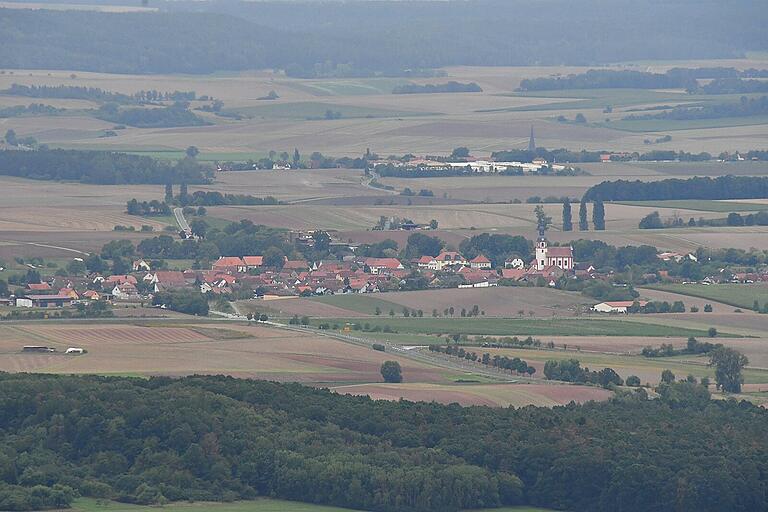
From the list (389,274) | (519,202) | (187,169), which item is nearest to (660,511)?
(389,274)

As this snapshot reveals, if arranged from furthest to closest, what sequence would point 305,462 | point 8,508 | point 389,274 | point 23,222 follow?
point 23,222, point 389,274, point 305,462, point 8,508

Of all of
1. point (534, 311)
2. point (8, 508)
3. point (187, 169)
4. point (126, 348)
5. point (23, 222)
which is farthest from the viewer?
point (187, 169)

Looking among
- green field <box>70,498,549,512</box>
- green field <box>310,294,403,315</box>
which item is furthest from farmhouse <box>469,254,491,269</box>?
green field <box>70,498,549,512</box>

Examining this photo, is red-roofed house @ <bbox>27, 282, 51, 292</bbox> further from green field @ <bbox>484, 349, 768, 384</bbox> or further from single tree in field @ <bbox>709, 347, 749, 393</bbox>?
single tree in field @ <bbox>709, 347, 749, 393</bbox>

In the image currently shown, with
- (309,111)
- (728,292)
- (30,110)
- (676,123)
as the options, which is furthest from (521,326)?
(30,110)

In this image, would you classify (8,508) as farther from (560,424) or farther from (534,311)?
(534,311)

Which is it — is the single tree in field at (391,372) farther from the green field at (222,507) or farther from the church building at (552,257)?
the church building at (552,257)
